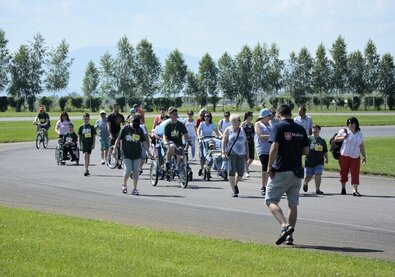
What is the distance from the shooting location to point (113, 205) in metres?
17.6

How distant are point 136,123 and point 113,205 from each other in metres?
2.74

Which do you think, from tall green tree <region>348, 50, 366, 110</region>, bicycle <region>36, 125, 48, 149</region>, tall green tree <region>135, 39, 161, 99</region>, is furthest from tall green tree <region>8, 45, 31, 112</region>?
bicycle <region>36, 125, 48, 149</region>

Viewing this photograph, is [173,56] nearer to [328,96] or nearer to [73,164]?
[328,96]

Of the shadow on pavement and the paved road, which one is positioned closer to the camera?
the shadow on pavement

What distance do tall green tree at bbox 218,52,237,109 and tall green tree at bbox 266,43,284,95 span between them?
4.41 meters

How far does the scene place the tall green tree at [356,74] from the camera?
104m

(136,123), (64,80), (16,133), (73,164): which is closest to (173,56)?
(64,80)

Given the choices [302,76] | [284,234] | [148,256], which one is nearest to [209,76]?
[302,76]

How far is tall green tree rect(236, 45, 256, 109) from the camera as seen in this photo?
10794 centimetres

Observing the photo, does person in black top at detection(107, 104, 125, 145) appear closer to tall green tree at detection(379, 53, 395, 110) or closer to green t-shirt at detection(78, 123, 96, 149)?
green t-shirt at detection(78, 123, 96, 149)

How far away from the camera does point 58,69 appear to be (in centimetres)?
11519

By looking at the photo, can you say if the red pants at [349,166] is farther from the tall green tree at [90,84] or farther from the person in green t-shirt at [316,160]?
the tall green tree at [90,84]

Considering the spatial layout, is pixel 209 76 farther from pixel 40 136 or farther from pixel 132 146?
pixel 132 146

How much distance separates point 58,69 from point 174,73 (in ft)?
56.0
